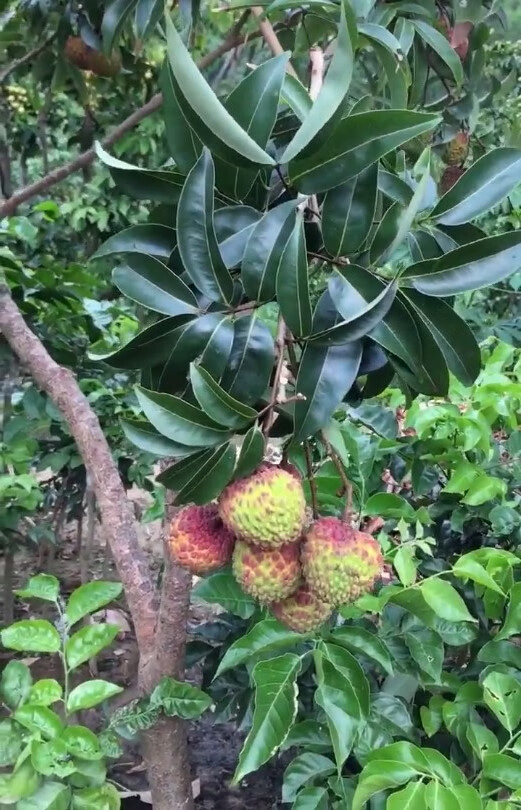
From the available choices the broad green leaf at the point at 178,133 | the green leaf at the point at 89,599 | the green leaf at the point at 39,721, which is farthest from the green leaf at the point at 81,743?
the broad green leaf at the point at 178,133

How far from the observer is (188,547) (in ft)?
1.83

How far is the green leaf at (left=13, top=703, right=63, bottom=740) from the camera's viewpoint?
0.79 metres

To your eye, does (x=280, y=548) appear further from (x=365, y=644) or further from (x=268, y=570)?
(x=365, y=644)

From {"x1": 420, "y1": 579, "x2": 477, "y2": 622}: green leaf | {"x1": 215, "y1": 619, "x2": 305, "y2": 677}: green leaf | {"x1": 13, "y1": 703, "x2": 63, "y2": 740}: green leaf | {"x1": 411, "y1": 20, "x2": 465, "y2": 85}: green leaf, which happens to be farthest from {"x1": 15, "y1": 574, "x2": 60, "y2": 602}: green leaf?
{"x1": 411, "y1": 20, "x2": 465, "y2": 85}: green leaf

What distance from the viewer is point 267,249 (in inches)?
20.1

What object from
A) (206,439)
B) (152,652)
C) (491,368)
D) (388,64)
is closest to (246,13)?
(388,64)

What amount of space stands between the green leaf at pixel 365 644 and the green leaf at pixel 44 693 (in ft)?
1.15

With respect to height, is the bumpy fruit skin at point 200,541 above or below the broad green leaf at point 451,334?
below

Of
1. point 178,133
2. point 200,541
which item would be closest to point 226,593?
point 200,541

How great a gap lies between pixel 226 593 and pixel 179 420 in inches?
17.1

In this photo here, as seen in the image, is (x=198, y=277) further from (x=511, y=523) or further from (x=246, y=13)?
(x=246, y=13)

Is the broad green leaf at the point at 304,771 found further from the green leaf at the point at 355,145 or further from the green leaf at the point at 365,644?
the green leaf at the point at 355,145

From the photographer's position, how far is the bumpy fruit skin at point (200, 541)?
22.0 inches

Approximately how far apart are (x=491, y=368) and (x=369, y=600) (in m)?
0.40
